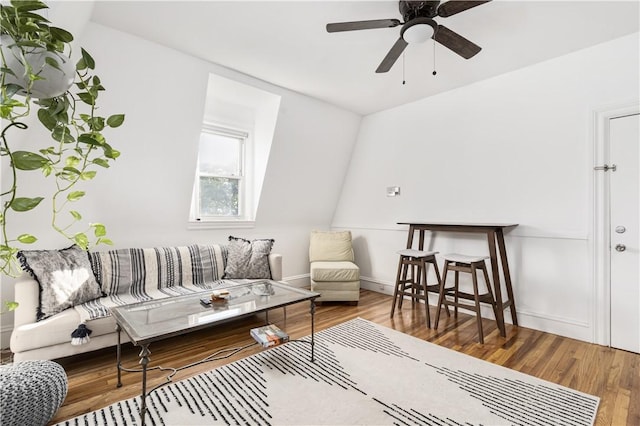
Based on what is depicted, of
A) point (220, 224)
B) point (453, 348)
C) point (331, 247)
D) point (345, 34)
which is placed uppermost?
point (345, 34)

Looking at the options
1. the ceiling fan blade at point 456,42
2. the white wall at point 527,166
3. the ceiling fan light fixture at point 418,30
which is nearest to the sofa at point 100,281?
the white wall at point 527,166

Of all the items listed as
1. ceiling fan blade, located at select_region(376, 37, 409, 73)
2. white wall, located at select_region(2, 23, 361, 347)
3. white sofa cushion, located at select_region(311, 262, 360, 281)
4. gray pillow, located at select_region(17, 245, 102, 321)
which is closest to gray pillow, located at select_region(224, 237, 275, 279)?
white wall, located at select_region(2, 23, 361, 347)

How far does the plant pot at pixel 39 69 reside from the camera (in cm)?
65

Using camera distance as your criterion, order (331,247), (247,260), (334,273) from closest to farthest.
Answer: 1. (247,260)
2. (334,273)
3. (331,247)

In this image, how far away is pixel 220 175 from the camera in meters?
3.98

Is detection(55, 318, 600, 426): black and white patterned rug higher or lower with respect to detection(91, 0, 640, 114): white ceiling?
lower

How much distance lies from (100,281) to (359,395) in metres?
2.37

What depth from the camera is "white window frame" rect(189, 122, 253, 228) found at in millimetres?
3744

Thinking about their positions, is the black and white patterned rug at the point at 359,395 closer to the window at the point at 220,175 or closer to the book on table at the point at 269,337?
the book on table at the point at 269,337

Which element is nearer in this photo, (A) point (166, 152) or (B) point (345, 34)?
(B) point (345, 34)

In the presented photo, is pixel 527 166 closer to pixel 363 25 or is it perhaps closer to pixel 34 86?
pixel 363 25

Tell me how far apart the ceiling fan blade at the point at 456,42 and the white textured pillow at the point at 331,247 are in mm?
2698

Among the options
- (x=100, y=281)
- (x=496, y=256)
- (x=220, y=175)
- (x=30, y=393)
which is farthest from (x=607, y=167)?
(x=100, y=281)

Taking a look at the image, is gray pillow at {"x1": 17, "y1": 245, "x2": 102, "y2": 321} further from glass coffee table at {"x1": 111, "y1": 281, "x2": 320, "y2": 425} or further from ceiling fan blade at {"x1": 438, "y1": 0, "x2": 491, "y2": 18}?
ceiling fan blade at {"x1": 438, "y1": 0, "x2": 491, "y2": 18}
